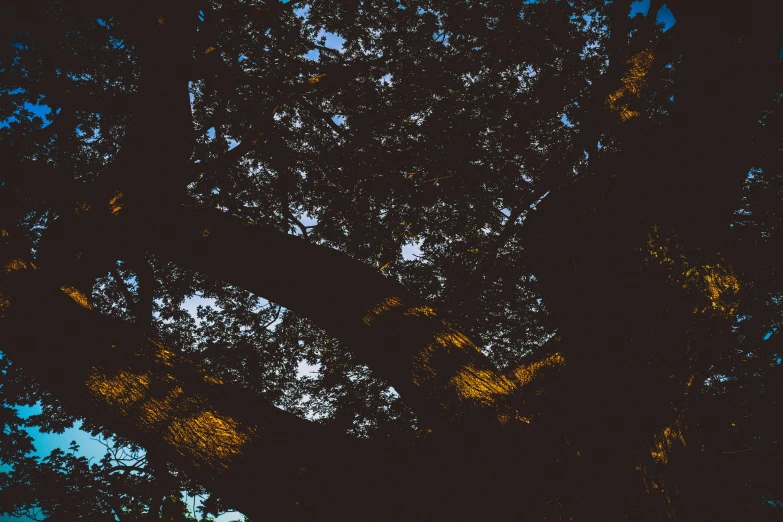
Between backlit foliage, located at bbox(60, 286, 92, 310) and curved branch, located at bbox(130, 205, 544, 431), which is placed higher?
backlit foliage, located at bbox(60, 286, 92, 310)

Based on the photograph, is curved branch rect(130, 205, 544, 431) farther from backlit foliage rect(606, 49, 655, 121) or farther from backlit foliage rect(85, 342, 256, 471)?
backlit foliage rect(606, 49, 655, 121)

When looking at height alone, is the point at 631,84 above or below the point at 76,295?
above

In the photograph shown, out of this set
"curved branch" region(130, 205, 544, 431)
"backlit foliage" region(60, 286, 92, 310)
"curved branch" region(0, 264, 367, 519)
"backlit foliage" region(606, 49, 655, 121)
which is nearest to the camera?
"curved branch" region(0, 264, 367, 519)

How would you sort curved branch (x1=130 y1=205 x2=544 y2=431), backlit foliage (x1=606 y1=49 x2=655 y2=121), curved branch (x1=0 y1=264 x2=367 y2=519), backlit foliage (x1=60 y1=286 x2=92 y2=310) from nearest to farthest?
curved branch (x1=0 y1=264 x2=367 y2=519)
curved branch (x1=130 y1=205 x2=544 y2=431)
backlit foliage (x1=60 y1=286 x2=92 y2=310)
backlit foliage (x1=606 y1=49 x2=655 y2=121)

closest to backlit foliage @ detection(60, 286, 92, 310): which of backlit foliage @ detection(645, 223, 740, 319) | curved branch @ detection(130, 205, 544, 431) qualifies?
curved branch @ detection(130, 205, 544, 431)

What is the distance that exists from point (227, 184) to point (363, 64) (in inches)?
141

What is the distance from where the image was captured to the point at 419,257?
6.62 metres

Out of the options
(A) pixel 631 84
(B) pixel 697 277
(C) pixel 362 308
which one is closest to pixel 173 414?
(C) pixel 362 308

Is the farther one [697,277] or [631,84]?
[631,84]

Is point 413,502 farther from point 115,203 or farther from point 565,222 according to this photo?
point 115,203

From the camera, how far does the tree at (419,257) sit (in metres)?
2.39

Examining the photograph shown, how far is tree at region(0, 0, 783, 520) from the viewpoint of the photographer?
2395 mm

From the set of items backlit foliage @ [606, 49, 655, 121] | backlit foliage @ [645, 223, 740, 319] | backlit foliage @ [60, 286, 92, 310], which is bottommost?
backlit foliage @ [645, 223, 740, 319]

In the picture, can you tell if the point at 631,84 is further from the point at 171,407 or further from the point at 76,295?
the point at 76,295
